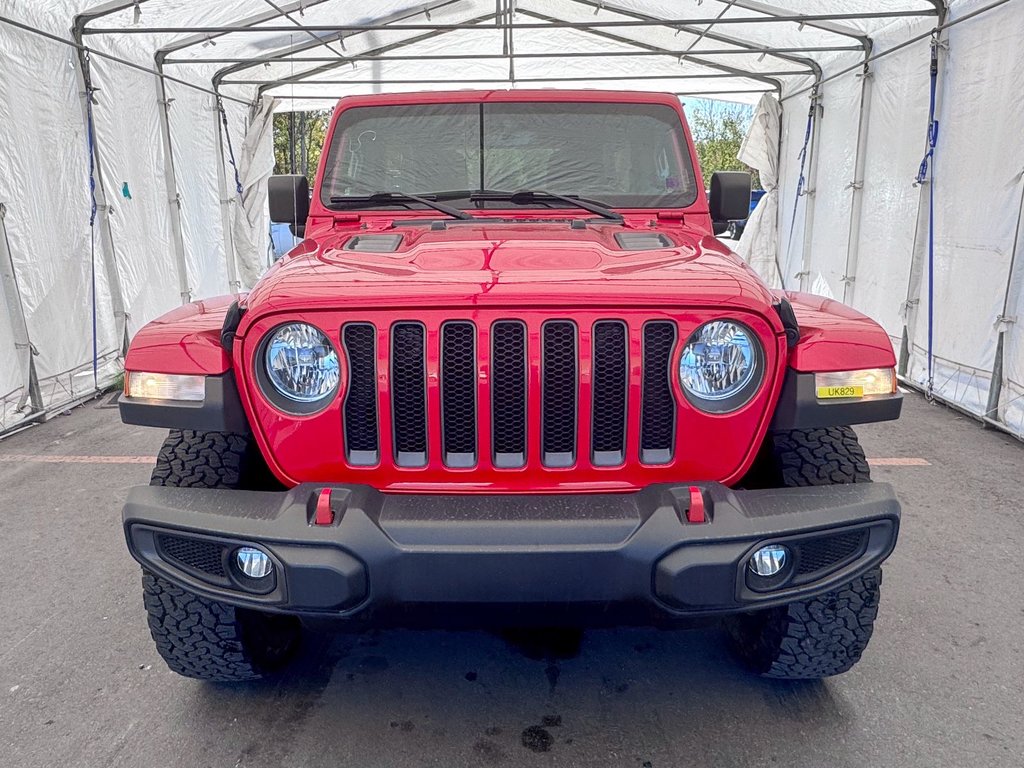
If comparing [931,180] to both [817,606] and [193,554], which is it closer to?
[817,606]

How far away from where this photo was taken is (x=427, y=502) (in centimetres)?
186

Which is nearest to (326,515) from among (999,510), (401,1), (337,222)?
(337,222)

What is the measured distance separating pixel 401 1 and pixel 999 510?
24.7 ft

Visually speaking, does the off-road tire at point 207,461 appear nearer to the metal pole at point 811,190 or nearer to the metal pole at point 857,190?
Answer: the metal pole at point 857,190

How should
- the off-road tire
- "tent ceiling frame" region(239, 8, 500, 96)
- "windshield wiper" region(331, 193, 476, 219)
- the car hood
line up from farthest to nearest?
1. "tent ceiling frame" region(239, 8, 500, 96)
2. "windshield wiper" region(331, 193, 476, 219)
3. the off-road tire
4. the car hood

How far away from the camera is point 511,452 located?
78.6 inches

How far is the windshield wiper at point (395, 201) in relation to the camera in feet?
9.48

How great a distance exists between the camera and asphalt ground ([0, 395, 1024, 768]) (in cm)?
217

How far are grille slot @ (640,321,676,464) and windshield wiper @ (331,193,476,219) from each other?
3.95ft

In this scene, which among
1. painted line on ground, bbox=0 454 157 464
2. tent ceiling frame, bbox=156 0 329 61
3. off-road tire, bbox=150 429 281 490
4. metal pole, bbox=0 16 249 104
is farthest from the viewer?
tent ceiling frame, bbox=156 0 329 61

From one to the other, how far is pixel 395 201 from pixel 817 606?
2083 millimetres

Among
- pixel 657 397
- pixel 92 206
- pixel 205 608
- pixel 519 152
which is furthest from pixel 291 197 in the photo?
pixel 92 206

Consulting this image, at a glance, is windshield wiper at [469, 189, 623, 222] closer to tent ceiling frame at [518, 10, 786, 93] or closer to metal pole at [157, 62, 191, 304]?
metal pole at [157, 62, 191, 304]

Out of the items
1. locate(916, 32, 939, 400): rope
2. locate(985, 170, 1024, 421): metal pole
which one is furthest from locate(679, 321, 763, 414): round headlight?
locate(916, 32, 939, 400): rope
